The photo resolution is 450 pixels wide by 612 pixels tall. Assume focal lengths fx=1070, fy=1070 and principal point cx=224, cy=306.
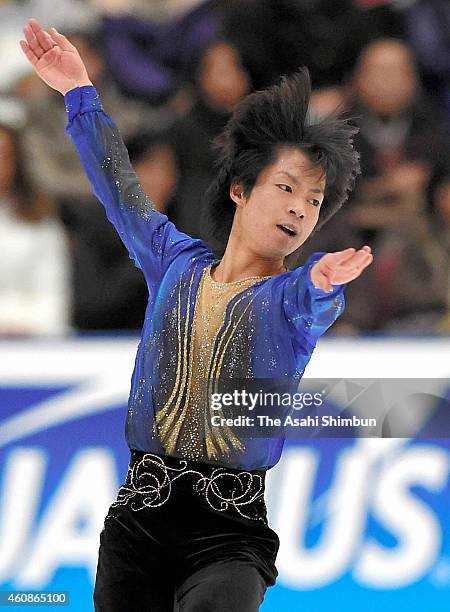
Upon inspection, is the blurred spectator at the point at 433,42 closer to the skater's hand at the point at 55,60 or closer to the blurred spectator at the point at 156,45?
the blurred spectator at the point at 156,45

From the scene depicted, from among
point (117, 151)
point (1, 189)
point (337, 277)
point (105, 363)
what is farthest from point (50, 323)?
point (337, 277)

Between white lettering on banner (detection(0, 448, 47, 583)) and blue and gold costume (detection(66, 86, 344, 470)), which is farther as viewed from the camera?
white lettering on banner (detection(0, 448, 47, 583))

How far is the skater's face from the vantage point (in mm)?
3047

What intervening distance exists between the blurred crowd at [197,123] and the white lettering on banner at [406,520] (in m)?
0.58

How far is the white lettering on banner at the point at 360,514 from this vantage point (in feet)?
13.4

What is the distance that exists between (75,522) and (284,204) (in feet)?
5.57

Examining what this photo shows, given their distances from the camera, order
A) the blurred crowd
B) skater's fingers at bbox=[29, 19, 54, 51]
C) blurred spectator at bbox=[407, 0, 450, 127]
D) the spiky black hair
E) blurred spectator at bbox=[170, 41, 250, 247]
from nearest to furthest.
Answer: the spiky black hair → skater's fingers at bbox=[29, 19, 54, 51] → blurred spectator at bbox=[170, 41, 250, 247] → the blurred crowd → blurred spectator at bbox=[407, 0, 450, 127]

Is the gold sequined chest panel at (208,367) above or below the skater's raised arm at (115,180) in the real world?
below

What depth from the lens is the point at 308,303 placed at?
2727mm

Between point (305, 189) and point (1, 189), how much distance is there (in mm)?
1921

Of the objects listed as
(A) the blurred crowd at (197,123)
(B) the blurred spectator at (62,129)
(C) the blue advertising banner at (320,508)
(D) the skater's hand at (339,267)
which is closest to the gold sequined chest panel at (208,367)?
(D) the skater's hand at (339,267)

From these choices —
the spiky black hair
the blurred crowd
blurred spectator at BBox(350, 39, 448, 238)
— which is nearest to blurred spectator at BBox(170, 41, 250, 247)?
the blurred crowd

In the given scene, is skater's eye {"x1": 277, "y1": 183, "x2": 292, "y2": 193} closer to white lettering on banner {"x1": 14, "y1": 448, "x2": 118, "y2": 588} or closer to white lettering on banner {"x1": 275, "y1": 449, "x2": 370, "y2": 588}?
white lettering on banner {"x1": 275, "y1": 449, "x2": 370, "y2": 588}

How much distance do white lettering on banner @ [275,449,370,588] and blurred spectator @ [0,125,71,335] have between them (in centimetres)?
109
